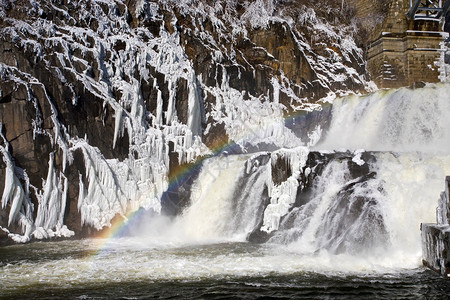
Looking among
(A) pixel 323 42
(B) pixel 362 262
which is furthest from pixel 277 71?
(B) pixel 362 262

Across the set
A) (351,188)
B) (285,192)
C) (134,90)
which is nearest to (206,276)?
(351,188)

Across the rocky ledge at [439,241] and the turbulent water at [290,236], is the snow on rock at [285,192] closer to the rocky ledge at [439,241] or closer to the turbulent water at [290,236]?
the turbulent water at [290,236]

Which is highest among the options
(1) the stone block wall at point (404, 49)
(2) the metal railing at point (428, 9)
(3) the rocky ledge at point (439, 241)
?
(2) the metal railing at point (428, 9)

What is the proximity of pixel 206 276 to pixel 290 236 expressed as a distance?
244 inches

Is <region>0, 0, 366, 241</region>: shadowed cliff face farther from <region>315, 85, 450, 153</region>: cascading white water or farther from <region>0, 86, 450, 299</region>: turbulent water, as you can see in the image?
<region>315, 85, 450, 153</region>: cascading white water

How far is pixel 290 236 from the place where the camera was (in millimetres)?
18906

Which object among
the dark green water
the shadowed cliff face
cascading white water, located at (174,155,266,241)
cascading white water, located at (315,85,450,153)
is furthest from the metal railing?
the dark green water

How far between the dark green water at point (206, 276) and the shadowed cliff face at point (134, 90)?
475 cm

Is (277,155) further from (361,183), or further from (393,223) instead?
(393,223)

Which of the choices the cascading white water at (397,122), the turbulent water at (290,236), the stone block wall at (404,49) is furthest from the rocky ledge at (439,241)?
the stone block wall at (404,49)

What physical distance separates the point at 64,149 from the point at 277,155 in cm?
941

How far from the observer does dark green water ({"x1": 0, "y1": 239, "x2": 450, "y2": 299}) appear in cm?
1173

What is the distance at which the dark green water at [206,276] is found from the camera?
11.7 meters

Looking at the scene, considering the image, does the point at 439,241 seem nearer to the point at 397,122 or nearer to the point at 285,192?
the point at 285,192
